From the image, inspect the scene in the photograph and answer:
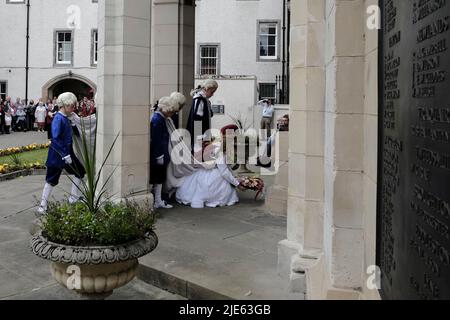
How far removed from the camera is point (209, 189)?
822 cm

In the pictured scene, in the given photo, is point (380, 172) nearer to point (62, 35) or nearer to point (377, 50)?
point (377, 50)

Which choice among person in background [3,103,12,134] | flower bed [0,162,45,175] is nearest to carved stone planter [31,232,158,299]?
flower bed [0,162,45,175]

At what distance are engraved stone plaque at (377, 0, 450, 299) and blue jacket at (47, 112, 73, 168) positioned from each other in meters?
5.46

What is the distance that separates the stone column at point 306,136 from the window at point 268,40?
25.3m

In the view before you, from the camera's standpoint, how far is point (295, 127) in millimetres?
4562

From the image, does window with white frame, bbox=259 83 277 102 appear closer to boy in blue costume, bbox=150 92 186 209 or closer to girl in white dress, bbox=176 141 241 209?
girl in white dress, bbox=176 141 241 209

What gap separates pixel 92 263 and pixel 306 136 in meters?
2.11

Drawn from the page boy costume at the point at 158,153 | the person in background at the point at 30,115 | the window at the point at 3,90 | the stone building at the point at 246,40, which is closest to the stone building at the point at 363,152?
the page boy costume at the point at 158,153

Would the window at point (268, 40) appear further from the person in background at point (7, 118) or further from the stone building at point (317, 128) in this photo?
the stone building at point (317, 128)

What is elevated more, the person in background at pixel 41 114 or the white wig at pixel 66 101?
the person in background at pixel 41 114

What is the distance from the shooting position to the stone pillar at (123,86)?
263 inches

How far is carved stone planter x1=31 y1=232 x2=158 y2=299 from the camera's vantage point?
11.9 feet
